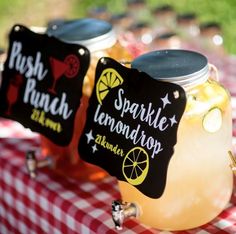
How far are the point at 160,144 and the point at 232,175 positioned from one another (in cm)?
20

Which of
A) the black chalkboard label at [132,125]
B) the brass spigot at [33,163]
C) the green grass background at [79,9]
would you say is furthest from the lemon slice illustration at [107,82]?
the green grass background at [79,9]

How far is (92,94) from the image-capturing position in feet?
3.97

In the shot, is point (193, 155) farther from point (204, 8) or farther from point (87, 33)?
point (204, 8)

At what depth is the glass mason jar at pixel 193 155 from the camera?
3.58 feet

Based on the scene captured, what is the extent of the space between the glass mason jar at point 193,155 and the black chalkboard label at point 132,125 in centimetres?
3

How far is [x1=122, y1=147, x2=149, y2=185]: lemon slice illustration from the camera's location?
1.11 m

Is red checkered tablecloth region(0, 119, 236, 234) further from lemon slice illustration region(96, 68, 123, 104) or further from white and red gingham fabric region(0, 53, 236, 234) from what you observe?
lemon slice illustration region(96, 68, 123, 104)

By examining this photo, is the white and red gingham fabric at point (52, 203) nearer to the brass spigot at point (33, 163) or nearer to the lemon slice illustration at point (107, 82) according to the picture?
the brass spigot at point (33, 163)

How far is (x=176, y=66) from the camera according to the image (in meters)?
1.13

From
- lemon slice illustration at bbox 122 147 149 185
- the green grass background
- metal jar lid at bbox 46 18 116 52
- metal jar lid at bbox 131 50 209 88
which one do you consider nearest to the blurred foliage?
the green grass background

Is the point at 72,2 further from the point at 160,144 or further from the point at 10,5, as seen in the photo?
the point at 160,144

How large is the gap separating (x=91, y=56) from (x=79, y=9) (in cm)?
277

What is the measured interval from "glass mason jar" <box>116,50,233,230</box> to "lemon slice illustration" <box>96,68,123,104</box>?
0.12 feet

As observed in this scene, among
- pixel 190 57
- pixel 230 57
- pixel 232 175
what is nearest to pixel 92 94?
pixel 190 57
